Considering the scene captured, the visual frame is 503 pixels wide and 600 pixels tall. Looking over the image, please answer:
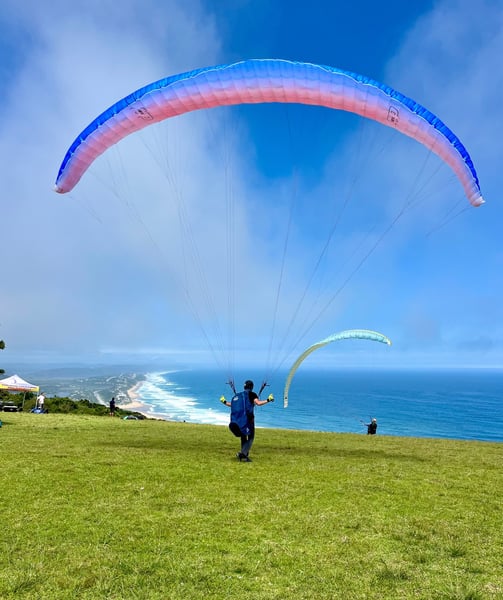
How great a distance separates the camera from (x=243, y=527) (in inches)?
227

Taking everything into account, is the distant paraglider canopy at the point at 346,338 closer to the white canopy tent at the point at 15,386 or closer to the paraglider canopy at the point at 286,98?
the paraglider canopy at the point at 286,98

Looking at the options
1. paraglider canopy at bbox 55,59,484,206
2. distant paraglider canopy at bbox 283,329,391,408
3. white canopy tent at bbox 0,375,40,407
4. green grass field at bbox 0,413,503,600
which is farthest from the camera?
white canopy tent at bbox 0,375,40,407

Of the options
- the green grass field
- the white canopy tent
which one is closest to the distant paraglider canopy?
the green grass field

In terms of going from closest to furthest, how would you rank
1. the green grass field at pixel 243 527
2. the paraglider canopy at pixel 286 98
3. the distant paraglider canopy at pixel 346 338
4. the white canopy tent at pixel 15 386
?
the green grass field at pixel 243 527 → the paraglider canopy at pixel 286 98 → the distant paraglider canopy at pixel 346 338 → the white canopy tent at pixel 15 386

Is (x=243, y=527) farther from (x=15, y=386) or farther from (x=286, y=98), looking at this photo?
(x=15, y=386)

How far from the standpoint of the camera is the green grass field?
14.1 feet

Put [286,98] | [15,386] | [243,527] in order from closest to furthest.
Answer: [243,527] → [286,98] → [15,386]

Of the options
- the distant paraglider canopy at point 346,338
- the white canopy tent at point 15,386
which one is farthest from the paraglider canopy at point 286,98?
the white canopy tent at point 15,386

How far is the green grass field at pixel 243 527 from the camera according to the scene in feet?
14.1

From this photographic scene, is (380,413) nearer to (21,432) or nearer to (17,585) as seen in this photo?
(21,432)

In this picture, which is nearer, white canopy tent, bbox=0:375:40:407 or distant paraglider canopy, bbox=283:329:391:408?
distant paraglider canopy, bbox=283:329:391:408

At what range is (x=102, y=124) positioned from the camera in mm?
11578

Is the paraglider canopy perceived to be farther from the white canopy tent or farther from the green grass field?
the white canopy tent

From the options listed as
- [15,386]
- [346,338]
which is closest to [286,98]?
[346,338]
